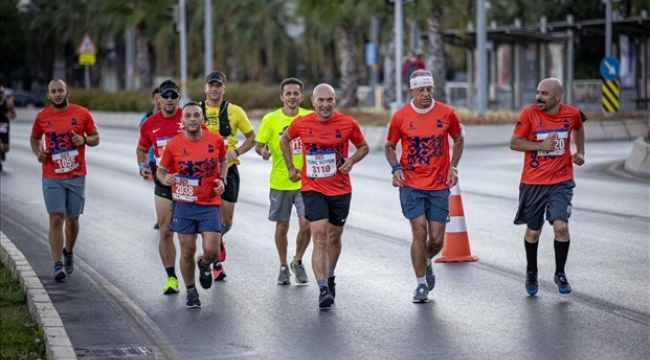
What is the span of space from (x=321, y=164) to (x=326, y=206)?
0.32 m

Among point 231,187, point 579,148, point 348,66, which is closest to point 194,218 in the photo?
point 231,187

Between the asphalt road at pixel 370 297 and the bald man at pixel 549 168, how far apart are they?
0.34 meters

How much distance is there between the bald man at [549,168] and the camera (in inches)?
427

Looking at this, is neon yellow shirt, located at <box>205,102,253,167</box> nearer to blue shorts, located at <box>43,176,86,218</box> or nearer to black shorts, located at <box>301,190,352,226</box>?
blue shorts, located at <box>43,176,86,218</box>

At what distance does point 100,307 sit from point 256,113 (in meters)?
37.1

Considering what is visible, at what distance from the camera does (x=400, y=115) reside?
35.3 ft

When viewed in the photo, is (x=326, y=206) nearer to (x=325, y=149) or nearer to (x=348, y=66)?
(x=325, y=149)

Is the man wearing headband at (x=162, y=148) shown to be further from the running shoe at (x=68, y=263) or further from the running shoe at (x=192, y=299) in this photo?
the running shoe at (x=68, y=263)

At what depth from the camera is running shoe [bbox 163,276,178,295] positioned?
11445 millimetres

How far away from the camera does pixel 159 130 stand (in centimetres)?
1149

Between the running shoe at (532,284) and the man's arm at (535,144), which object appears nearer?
the man's arm at (535,144)


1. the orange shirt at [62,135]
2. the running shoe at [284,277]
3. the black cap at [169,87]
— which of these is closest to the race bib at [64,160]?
the orange shirt at [62,135]

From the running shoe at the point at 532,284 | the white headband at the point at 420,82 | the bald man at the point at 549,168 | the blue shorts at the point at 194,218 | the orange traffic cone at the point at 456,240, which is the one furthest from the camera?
the orange traffic cone at the point at 456,240

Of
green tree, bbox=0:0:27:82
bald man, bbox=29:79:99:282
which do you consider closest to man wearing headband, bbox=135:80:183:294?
bald man, bbox=29:79:99:282
